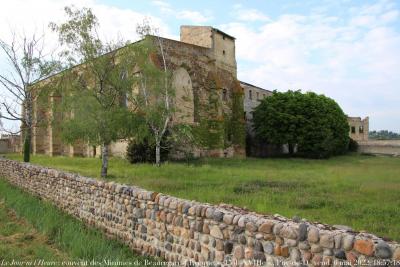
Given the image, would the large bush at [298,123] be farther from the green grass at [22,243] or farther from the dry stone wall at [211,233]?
the green grass at [22,243]

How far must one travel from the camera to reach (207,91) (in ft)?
105

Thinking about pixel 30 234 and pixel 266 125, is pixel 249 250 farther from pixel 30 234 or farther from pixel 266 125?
pixel 266 125

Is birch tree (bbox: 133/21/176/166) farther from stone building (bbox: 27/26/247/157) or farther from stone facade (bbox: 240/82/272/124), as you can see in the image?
stone facade (bbox: 240/82/272/124)

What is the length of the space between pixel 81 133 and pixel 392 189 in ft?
39.6

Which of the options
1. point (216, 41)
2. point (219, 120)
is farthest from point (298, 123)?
point (216, 41)

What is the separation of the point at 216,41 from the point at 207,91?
4835mm

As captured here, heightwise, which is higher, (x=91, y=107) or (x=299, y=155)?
(x=91, y=107)

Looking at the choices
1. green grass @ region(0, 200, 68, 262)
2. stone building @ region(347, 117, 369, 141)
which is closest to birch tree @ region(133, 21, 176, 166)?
green grass @ region(0, 200, 68, 262)

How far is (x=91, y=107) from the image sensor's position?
16719mm

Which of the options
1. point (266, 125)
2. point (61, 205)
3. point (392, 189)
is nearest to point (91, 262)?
point (61, 205)

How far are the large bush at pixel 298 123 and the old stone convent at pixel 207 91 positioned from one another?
4559 mm

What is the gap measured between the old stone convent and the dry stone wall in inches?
742

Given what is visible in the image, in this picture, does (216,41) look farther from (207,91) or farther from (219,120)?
(219,120)

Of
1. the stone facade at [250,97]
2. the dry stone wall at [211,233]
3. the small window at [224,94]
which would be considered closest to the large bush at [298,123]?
the stone facade at [250,97]
